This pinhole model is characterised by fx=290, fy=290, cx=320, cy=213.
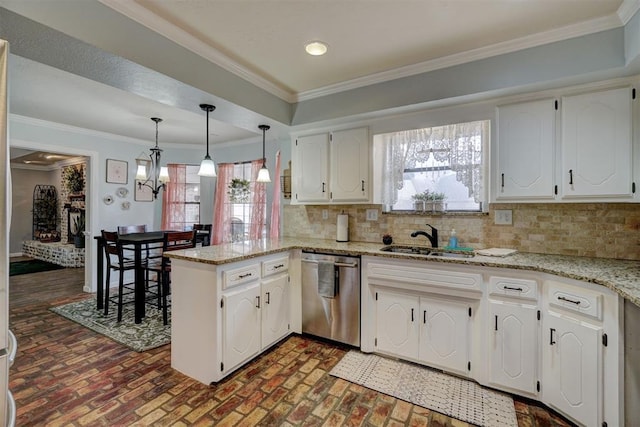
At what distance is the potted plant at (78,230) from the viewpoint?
6.80 meters

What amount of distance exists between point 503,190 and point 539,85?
793mm

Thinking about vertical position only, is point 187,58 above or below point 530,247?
above

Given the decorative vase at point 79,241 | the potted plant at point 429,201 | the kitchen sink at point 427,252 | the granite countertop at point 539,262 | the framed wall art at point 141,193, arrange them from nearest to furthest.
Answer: the granite countertop at point 539,262 → the kitchen sink at point 427,252 → the potted plant at point 429,201 → the framed wall art at point 141,193 → the decorative vase at point 79,241

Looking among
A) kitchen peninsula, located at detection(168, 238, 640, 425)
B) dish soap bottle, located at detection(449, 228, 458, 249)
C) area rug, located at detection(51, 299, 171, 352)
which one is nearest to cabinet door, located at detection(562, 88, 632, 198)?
kitchen peninsula, located at detection(168, 238, 640, 425)

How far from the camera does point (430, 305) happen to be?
233 centimetres

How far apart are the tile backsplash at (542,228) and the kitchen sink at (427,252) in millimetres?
157

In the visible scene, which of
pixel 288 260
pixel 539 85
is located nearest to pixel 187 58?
pixel 288 260

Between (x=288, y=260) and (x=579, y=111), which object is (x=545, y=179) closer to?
(x=579, y=111)

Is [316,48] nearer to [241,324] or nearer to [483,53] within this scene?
[483,53]

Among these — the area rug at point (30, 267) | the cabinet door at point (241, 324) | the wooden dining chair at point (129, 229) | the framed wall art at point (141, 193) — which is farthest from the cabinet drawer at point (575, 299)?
the area rug at point (30, 267)

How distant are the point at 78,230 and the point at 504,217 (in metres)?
8.73

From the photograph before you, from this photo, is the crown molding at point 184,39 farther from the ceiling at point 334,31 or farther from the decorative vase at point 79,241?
the decorative vase at point 79,241

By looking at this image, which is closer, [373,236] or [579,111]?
[579,111]

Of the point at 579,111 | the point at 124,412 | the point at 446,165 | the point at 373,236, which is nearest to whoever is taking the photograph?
the point at 124,412
